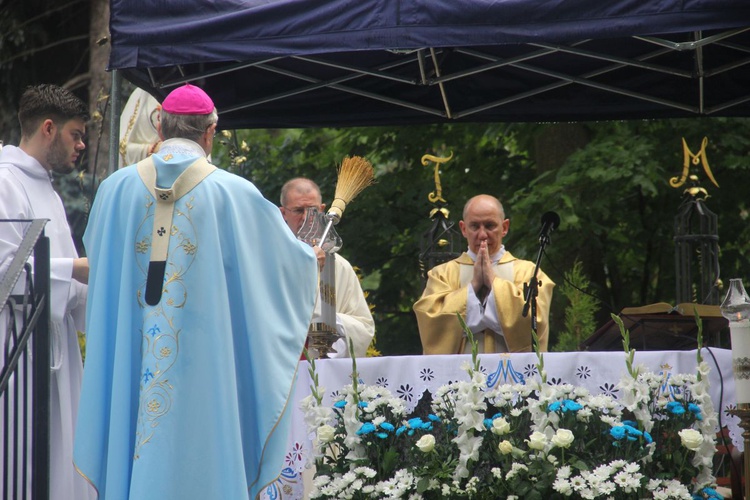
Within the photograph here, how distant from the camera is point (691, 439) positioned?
4473 mm

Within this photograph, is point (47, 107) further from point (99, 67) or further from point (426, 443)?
point (99, 67)

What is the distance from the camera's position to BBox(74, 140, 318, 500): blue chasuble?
4.45 m

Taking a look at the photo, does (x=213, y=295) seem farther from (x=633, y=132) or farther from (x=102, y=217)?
(x=633, y=132)

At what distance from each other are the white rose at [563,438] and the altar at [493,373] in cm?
44

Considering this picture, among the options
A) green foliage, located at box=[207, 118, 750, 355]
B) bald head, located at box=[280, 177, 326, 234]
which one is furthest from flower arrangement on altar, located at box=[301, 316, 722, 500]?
green foliage, located at box=[207, 118, 750, 355]

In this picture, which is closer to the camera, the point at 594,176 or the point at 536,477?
the point at 536,477

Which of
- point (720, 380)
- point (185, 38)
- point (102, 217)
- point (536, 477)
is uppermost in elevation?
point (185, 38)

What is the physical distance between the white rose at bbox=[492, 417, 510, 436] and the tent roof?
1694mm

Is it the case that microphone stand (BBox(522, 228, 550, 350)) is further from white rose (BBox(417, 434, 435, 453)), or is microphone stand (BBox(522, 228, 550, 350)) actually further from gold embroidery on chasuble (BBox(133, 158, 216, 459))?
gold embroidery on chasuble (BBox(133, 158, 216, 459))

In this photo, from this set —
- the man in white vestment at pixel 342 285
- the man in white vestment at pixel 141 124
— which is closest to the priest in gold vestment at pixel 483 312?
the man in white vestment at pixel 342 285

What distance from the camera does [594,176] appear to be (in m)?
9.96

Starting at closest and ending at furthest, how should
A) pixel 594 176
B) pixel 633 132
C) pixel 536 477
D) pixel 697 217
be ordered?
pixel 536 477 → pixel 697 217 → pixel 594 176 → pixel 633 132

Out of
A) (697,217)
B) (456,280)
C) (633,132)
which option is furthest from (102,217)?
(633,132)

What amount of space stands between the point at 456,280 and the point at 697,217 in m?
2.20
